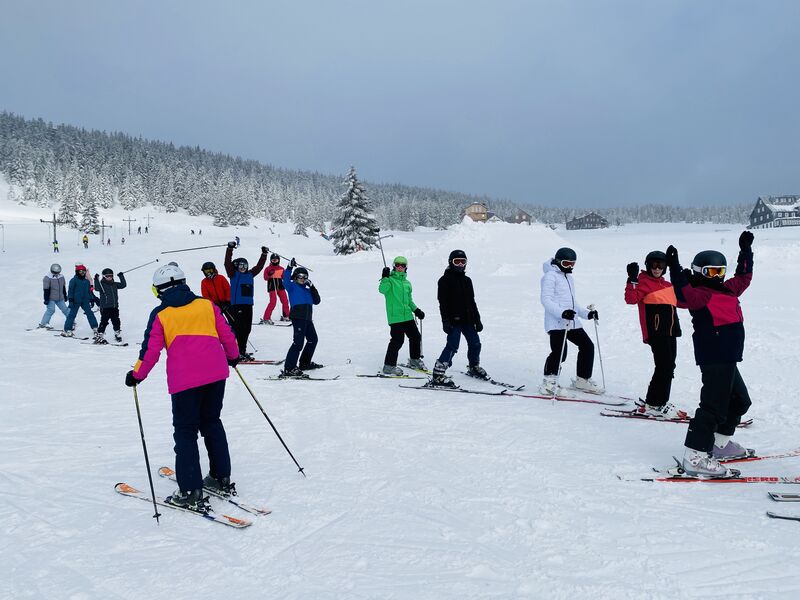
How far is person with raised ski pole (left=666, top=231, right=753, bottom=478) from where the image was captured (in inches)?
164

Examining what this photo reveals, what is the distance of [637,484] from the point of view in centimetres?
420

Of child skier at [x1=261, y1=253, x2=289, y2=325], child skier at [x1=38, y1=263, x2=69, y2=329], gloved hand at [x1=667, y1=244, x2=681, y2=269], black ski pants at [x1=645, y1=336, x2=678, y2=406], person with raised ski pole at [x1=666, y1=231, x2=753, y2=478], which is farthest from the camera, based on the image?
child skier at [x1=261, y1=253, x2=289, y2=325]

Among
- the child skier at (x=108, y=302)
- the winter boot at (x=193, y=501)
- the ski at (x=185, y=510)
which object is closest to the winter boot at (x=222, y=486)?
the winter boot at (x=193, y=501)

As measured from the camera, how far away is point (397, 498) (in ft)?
13.5

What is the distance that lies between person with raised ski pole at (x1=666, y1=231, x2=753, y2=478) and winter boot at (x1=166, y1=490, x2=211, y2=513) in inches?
153

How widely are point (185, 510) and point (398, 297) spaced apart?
5.14 meters

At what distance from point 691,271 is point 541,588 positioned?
3.07 metres

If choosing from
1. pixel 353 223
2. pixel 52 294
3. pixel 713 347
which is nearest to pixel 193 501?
pixel 713 347

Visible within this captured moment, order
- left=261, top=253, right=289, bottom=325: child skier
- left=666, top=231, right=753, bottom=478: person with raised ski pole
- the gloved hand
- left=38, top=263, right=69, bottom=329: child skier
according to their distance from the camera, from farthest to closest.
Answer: left=261, top=253, right=289, bottom=325: child skier, left=38, top=263, right=69, bottom=329: child skier, the gloved hand, left=666, top=231, right=753, bottom=478: person with raised ski pole

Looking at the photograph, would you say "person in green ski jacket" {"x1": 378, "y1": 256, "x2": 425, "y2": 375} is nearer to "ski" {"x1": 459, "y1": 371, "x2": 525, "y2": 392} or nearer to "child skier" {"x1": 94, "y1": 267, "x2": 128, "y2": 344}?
"ski" {"x1": 459, "y1": 371, "x2": 525, "y2": 392}

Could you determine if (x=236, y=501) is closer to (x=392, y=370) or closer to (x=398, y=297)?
(x=392, y=370)

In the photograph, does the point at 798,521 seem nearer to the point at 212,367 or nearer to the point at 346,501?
the point at 346,501

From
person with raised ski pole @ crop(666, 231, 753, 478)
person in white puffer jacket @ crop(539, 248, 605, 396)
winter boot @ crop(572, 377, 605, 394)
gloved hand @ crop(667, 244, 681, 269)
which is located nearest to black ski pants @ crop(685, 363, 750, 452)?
person with raised ski pole @ crop(666, 231, 753, 478)

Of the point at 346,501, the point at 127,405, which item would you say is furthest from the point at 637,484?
the point at 127,405
